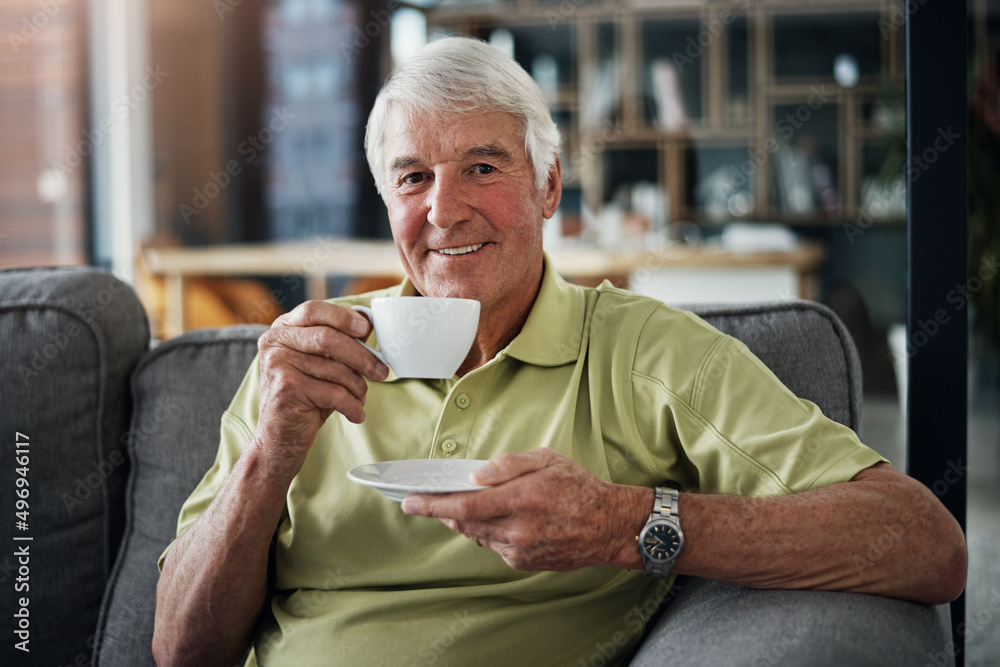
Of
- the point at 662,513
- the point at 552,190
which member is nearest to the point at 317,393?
the point at 662,513

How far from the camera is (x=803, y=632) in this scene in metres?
0.85

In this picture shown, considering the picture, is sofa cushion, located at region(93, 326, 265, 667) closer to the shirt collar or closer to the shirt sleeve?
the shirt collar

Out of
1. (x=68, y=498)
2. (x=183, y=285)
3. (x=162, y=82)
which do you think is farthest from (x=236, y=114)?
(x=68, y=498)

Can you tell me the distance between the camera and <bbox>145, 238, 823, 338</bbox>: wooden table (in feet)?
11.3

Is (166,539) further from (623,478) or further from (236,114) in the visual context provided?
(236,114)

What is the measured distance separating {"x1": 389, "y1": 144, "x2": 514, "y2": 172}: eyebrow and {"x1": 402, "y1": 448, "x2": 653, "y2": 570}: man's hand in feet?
1.47

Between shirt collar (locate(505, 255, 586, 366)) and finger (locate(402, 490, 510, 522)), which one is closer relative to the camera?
finger (locate(402, 490, 510, 522))

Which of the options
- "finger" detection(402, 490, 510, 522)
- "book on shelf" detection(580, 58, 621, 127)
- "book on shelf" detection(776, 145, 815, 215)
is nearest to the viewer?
"finger" detection(402, 490, 510, 522)

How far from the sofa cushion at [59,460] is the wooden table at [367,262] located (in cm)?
214

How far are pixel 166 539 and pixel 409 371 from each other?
0.62m

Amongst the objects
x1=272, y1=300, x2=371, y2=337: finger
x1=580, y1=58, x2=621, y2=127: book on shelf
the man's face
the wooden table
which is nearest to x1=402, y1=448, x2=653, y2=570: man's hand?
x1=272, y1=300, x2=371, y2=337: finger

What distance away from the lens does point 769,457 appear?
1003mm

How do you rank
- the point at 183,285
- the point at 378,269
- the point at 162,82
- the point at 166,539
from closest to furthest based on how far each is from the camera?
the point at 166,539 < the point at 378,269 < the point at 183,285 < the point at 162,82

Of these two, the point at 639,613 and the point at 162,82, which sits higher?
the point at 162,82
